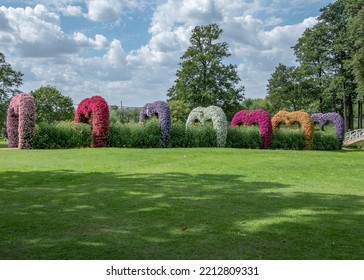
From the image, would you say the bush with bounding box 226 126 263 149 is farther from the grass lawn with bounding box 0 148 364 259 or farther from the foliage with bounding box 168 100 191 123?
the grass lawn with bounding box 0 148 364 259

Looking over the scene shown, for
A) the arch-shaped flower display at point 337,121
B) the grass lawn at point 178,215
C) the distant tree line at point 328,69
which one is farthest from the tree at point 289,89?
the grass lawn at point 178,215

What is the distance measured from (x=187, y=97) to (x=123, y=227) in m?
40.4

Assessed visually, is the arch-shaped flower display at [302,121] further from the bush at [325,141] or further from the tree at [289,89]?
the tree at [289,89]

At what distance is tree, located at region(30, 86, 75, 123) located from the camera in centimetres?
4566

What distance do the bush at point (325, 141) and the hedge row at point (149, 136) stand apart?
2.65m

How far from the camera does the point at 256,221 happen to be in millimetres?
5477

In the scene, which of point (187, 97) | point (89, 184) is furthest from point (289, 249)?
point (187, 97)

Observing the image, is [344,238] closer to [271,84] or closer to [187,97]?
[187,97]

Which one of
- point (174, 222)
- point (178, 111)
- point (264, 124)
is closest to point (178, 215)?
point (174, 222)

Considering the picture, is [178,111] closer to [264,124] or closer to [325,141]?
[264,124]

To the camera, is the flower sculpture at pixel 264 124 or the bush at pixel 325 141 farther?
the bush at pixel 325 141

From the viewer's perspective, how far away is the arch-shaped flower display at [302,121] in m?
29.5

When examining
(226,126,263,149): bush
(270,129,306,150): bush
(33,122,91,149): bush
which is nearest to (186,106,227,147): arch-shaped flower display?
(226,126,263,149): bush

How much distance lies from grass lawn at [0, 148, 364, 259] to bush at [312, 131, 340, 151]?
65.7ft
